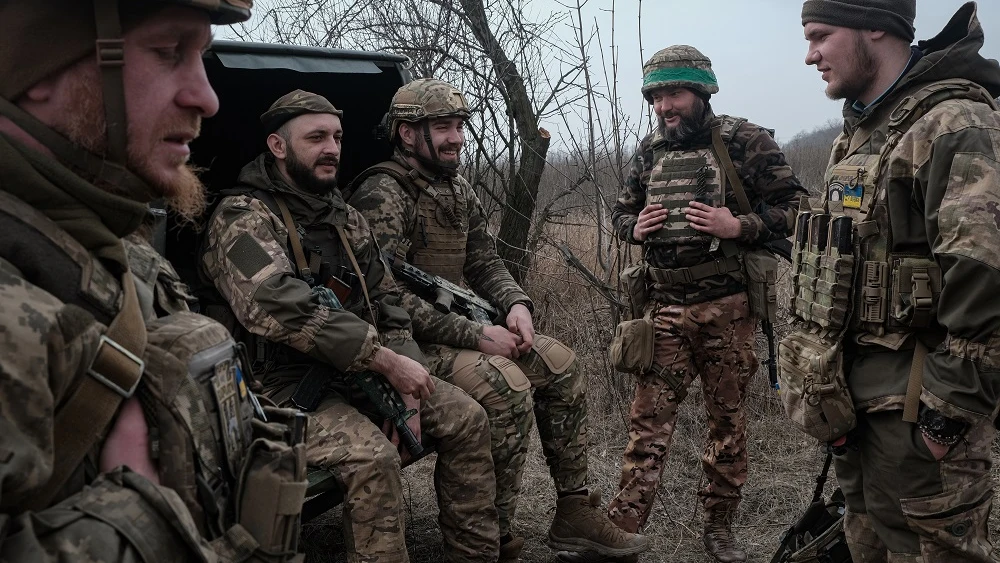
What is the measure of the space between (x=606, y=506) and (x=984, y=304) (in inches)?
102

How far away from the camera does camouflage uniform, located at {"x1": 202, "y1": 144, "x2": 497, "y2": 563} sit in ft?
10.4

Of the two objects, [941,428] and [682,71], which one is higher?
[682,71]

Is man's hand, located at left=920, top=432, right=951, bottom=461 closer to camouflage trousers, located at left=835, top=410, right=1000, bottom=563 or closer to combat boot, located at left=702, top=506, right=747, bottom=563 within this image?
camouflage trousers, located at left=835, top=410, right=1000, bottom=563

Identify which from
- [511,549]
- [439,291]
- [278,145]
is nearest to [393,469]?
[511,549]

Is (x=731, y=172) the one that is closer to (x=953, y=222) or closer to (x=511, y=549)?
(x=953, y=222)

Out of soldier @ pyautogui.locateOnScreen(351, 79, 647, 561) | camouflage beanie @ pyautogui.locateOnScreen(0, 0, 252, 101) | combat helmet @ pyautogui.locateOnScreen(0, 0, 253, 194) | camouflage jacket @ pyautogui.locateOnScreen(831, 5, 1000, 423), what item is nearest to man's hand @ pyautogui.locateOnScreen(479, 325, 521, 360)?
soldier @ pyautogui.locateOnScreen(351, 79, 647, 561)

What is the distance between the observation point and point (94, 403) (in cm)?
131

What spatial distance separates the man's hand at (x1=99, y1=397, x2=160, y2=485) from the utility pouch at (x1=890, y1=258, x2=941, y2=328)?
2.25m

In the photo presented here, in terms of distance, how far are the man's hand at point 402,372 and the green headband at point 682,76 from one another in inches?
77.1

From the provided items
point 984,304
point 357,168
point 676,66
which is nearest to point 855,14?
point 984,304

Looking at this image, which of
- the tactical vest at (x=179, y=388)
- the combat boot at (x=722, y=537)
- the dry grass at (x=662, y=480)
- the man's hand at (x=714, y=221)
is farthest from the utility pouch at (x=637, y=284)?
the tactical vest at (x=179, y=388)

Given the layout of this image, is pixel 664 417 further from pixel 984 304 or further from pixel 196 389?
pixel 196 389

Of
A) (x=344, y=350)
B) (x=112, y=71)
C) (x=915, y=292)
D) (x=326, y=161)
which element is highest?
(x=112, y=71)

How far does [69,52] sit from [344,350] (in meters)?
1.99
